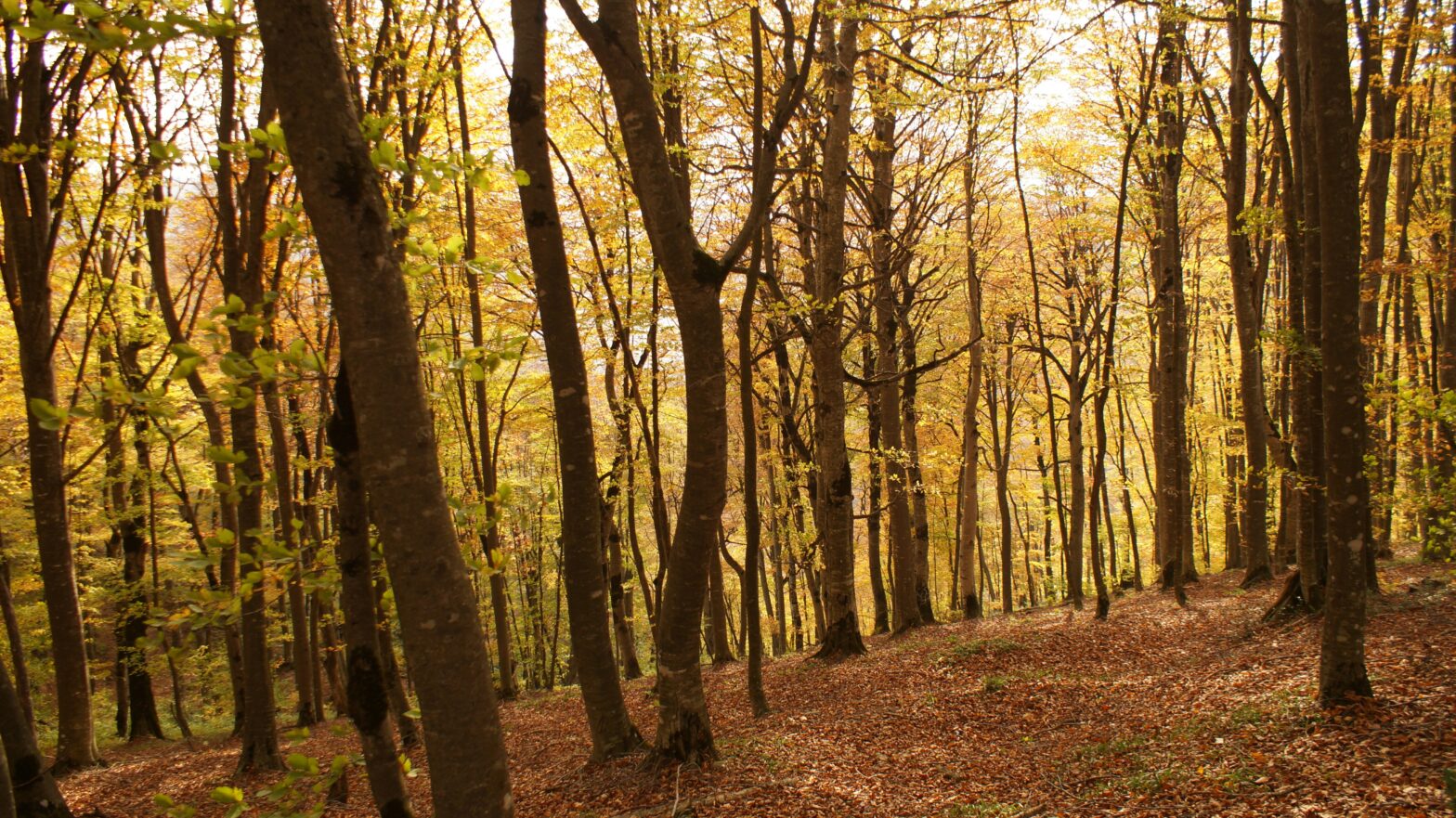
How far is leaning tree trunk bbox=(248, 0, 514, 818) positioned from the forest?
11mm

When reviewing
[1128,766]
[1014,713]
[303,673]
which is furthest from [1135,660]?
[303,673]

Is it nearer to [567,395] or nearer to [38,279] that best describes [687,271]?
[567,395]

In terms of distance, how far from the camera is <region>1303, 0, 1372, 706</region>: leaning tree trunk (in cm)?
492

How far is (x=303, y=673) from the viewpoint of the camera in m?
12.5

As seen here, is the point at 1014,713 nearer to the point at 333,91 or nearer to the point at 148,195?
the point at 333,91

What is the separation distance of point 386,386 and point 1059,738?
6.61m

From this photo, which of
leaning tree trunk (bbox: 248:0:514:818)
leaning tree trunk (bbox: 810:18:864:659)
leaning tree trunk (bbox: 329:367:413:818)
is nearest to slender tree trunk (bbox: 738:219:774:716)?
leaning tree trunk (bbox: 810:18:864:659)

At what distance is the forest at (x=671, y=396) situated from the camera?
2.31 metres

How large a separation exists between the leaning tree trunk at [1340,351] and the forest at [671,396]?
1.1 inches

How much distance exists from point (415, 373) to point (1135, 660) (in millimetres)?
9126

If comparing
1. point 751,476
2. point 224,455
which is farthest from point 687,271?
point 224,455

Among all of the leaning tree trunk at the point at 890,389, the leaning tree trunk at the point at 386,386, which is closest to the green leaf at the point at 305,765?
the leaning tree trunk at the point at 386,386

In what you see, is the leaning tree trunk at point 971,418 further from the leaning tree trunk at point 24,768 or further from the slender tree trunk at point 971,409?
the leaning tree trunk at point 24,768

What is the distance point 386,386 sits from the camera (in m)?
2.10
